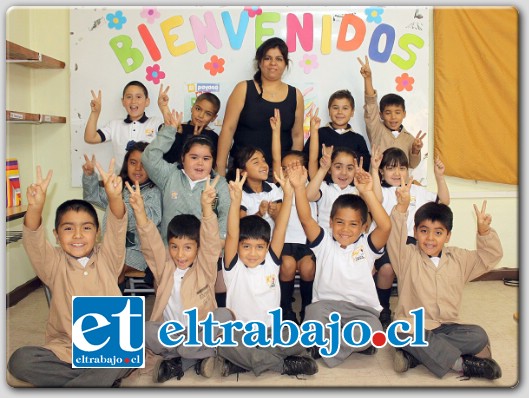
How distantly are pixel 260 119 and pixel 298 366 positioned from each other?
1.09 meters

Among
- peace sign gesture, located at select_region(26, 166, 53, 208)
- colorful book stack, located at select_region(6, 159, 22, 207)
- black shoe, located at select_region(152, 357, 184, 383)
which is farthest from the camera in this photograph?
colorful book stack, located at select_region(6, 159, 22, 207)

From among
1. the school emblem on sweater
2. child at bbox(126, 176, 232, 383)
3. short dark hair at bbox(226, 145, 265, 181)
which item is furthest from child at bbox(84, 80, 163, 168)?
the school emblem on sweater

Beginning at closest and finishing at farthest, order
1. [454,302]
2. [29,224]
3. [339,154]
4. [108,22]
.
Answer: [29,224] → [454,302] → [108,22] → [339,154]

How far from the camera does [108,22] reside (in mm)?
2447

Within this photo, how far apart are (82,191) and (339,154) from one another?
3.66 ft

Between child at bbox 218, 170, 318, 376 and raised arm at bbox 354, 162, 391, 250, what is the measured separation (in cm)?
29

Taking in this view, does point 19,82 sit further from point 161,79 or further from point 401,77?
point 401,77

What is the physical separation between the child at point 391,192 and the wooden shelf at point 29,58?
56.4 inches

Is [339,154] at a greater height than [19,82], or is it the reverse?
[19,82]

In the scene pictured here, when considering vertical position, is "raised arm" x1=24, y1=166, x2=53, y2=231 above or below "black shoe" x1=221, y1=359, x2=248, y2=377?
above

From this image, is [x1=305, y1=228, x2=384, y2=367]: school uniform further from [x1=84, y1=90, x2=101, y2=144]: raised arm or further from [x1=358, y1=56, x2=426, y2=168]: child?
[x1=84, y1=90, x2=101, y2=144]: raised arm

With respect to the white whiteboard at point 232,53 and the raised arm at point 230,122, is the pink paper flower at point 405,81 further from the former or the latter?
the raised arm at point 230,122

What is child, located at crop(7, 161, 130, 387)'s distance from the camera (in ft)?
6.57

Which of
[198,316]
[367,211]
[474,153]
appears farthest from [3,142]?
[474,153]
